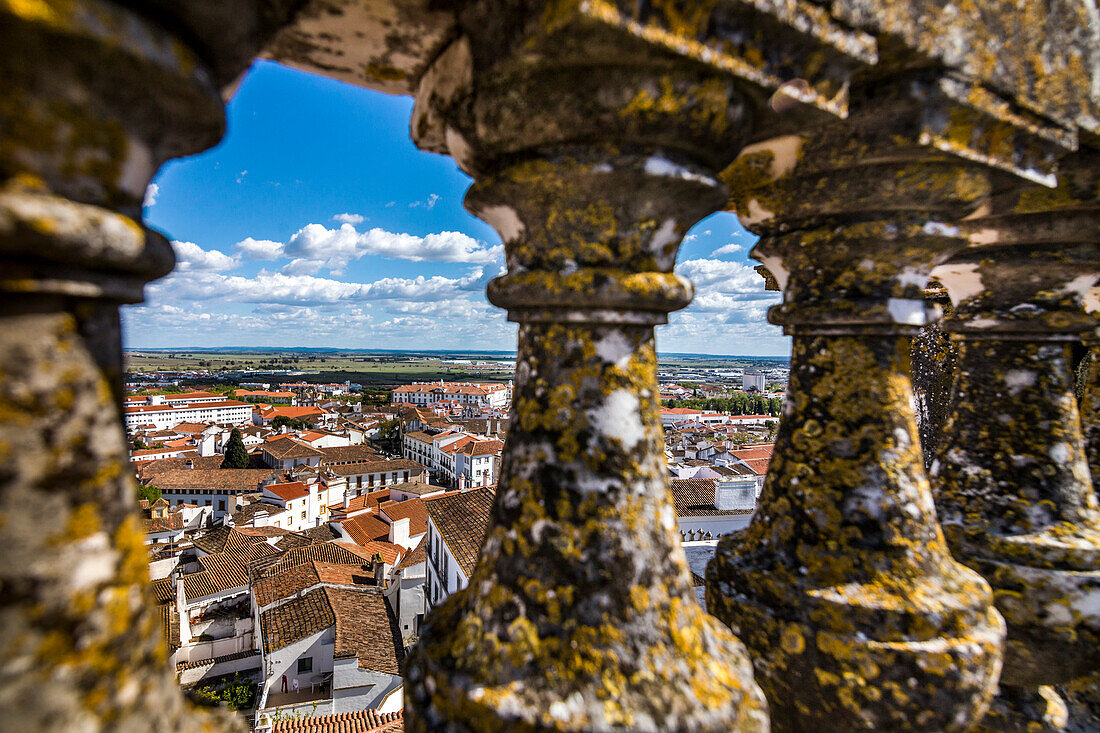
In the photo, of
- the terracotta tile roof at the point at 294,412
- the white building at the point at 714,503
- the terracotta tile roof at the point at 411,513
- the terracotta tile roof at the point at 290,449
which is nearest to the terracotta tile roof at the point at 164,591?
the terracotta tile roof at the point at 411,513

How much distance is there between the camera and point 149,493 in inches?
1623

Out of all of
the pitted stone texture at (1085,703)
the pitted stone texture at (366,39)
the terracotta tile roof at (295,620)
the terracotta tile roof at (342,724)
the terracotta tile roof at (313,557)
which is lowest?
the terracotta tile roof at (313,557)

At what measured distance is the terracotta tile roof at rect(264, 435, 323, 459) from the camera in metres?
52.3

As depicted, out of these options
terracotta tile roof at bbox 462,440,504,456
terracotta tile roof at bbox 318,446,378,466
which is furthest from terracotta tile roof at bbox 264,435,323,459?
terracotta tile roof at bbox 462,440,504,456

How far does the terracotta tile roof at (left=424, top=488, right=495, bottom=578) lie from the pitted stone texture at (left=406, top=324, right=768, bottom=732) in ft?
49.9

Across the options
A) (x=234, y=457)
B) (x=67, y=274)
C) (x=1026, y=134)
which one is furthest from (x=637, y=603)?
(x=234, y=457)

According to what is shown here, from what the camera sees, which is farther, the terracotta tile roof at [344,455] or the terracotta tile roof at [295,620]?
the terracotta tile roof at [344,455]

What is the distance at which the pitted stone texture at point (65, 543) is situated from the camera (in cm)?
77

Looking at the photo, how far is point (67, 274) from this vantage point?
2.72 ft

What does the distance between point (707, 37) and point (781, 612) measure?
183 cm

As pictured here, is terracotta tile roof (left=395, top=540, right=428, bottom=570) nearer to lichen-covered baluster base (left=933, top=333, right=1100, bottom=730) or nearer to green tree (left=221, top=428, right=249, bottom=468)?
lichen-covered baluster base (left=933, top=333, right=1100, bottom=730)

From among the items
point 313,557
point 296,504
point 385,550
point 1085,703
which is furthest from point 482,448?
point 1085,703

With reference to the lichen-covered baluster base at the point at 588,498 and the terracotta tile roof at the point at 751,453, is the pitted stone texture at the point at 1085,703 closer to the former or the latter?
the lichen-covered baluster base at the point at 588,498

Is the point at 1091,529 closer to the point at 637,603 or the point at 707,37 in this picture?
the point at 637,603
